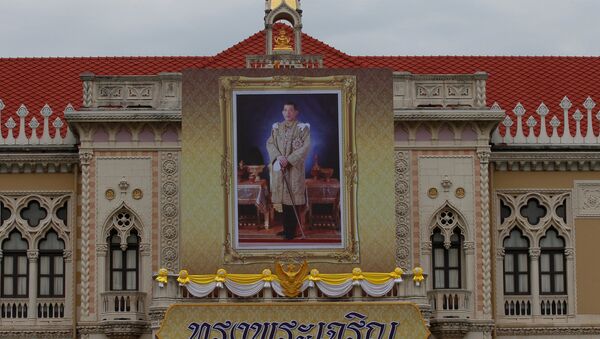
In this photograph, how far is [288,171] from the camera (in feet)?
176

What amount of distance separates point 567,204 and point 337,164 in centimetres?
673

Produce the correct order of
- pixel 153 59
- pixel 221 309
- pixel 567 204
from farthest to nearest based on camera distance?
pixel 153 59 < pixel 567 204 < pixel 221 309

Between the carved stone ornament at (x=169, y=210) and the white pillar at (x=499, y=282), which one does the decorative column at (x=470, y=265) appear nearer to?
the white pillar at (x=499, y=282)

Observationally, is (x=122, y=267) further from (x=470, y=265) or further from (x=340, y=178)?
(x=470, y=265)

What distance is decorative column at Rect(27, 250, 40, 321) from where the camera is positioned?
182ft

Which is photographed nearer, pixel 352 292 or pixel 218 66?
pixel 352 292

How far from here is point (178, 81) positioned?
54562 millimetres

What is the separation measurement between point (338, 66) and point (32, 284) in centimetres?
1034

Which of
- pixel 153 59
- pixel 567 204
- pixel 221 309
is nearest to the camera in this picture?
pixel 221 309

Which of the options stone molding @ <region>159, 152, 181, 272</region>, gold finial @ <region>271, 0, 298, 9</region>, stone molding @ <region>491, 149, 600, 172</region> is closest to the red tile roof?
stone molding @ <region>491, 149, 600, 172</region>

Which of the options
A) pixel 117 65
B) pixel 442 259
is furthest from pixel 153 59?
pixel 442 259

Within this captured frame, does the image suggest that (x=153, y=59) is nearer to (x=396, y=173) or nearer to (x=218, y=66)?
(x=218, y=66)

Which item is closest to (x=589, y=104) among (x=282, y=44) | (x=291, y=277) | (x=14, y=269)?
(x=282, y=44)

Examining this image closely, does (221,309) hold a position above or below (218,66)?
below
